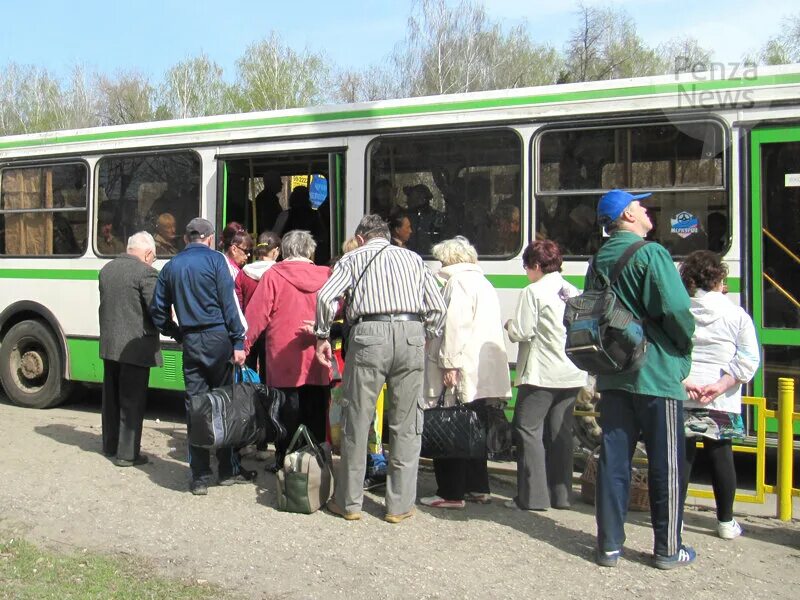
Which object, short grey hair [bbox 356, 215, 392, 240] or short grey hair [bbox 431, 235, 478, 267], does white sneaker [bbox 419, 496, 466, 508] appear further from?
short grey hair [bbox 356, 215, 392, 240]

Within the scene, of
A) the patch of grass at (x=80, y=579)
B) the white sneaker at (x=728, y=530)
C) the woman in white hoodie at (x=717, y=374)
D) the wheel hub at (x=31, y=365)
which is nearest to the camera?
the patch of grass at (x=80, y=579)

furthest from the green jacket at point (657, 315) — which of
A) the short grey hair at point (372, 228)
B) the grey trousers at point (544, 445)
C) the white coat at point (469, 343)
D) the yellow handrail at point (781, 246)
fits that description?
the yellow handrail at point (781, 246)

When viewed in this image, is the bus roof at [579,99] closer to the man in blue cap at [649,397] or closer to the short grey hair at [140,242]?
the short grey hair at [140,242]

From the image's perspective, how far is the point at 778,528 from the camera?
5.82 m

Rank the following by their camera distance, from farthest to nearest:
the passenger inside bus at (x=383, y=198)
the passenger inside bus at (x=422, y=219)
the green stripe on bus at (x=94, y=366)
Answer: the green stripe on bus at (x=94, y=366) < the passenger inside bus at (x=383, y=198) < the passenger inside bus at (x=422, y=219)

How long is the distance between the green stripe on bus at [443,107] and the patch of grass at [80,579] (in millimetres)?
4483

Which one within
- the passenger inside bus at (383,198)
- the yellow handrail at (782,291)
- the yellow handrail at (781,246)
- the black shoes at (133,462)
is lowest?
the black shoes at (133,462)

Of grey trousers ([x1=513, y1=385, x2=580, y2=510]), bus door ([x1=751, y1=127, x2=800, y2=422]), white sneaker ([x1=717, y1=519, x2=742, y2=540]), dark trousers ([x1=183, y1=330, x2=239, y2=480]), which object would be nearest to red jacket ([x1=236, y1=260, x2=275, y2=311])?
dark trousers ([x1=183, y1=330, x2=239, y2=480])

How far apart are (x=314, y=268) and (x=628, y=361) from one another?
2740 millimetres

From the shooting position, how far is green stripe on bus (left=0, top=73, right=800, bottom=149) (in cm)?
678

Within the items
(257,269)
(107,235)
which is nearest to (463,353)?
(257,269)

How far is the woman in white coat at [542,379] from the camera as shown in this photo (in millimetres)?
5996

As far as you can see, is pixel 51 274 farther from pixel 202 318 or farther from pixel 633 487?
pixel 633 487

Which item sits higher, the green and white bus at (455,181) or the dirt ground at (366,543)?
the green and white bus at (455,181)
